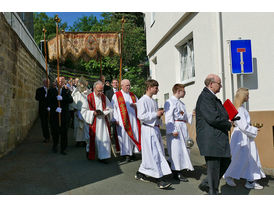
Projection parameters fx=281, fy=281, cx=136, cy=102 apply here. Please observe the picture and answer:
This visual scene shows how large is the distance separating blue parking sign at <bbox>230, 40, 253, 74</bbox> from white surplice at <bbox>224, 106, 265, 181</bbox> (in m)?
1.74

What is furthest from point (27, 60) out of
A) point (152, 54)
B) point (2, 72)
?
point (152, 54)

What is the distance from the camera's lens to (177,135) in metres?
5.19

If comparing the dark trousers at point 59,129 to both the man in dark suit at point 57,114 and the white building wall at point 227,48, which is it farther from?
the white building wall at point 227,48

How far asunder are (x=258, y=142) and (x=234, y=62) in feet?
6.35

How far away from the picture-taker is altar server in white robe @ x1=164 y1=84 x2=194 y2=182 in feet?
17.0

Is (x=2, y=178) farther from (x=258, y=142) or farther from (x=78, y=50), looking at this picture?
(x=258, y=142)

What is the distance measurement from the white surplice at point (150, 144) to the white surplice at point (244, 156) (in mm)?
1277

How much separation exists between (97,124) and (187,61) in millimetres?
4507

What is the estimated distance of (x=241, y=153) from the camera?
514 cm

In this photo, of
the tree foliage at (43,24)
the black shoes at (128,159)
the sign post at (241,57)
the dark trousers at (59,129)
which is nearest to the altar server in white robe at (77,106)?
the dark trousers at (59,129)

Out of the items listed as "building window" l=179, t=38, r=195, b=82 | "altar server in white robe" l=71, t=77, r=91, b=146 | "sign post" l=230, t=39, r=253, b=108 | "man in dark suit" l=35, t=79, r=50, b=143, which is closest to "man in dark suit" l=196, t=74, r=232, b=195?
"sign post" l=230, t=39, r=253, b=108

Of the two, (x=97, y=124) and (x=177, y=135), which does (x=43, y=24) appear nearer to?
(x=97, y=124)

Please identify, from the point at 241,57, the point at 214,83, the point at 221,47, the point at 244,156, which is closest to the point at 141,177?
the point at 244,156

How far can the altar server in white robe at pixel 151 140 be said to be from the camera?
4.89 m
